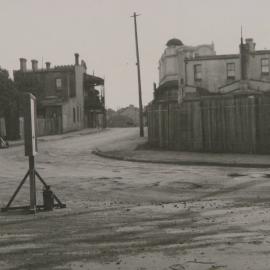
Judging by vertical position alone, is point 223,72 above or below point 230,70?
below

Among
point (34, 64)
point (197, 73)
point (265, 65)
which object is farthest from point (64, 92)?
point (265, 65)

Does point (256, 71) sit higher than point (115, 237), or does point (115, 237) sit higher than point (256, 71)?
point (256, 71)

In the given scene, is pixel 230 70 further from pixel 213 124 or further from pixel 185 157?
pixel 185 157

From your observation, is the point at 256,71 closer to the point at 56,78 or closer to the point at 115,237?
the point at 56,78

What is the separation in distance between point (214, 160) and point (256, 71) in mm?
33657

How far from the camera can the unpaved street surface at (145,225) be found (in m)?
6.01

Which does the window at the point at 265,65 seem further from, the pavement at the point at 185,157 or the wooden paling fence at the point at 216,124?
the wooden paling fence at the point at 216,124

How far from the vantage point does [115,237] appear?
7.25 metres

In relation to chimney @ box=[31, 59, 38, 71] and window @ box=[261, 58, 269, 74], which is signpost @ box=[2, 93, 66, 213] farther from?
chimney @ box=[31, 59, 38, 71]

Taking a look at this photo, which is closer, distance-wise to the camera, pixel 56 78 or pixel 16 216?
pixel 16 216

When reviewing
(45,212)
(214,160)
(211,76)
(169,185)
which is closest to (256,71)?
(211,76)

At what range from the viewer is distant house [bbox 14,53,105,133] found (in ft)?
194

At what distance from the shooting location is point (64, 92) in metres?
67.1

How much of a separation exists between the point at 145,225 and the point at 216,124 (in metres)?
15.4
